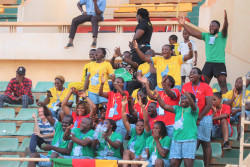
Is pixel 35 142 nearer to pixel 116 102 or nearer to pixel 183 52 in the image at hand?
pixel 116 102

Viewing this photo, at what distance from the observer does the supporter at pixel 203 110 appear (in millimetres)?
9289

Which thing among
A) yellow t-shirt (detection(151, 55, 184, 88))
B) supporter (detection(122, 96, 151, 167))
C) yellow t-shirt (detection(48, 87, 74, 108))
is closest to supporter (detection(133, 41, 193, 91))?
yellow t-shirt (detection(151, 55, 184, 88))

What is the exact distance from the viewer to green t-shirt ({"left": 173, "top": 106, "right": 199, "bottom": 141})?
8.79 meters

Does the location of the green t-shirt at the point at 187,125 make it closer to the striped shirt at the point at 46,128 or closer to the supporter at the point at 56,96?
the striped shirt at the point at 46,128

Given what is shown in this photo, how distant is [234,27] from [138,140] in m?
5.63

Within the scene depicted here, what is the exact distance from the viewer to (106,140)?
30.3 feet

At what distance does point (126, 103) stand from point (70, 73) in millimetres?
4701

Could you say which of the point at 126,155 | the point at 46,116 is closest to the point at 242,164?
the point at 126,155

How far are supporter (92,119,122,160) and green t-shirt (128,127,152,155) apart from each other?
0.21m

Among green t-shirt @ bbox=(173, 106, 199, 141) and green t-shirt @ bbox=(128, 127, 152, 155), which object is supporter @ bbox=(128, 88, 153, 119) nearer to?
green t-shirt @ bbox=(128, 127, 152, 155)

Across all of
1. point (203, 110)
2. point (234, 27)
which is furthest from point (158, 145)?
point (234, 27)

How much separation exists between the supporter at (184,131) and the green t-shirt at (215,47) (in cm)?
261

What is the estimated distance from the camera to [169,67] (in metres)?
10.2

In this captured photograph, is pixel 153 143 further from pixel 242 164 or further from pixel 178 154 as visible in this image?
pixel 242 164
